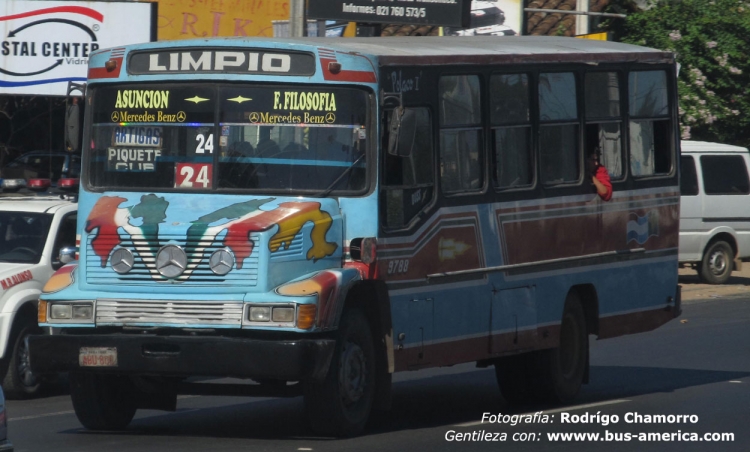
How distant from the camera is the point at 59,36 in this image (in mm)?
20141

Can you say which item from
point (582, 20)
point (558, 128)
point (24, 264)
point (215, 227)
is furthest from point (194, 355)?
point (582, 20)

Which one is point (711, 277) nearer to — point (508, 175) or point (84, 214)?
point (508, 175)

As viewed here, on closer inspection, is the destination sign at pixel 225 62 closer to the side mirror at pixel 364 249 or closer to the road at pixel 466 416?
the side mirror at pixel 364 249

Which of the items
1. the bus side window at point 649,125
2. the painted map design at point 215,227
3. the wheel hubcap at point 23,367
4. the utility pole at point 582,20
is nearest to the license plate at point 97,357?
the painted map design at point 215,227

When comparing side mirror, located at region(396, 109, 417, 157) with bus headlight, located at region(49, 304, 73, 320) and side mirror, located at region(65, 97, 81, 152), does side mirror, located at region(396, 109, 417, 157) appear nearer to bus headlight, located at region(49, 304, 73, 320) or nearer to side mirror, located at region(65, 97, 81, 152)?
bus headlight, located at region(49, 304, 73, 320)

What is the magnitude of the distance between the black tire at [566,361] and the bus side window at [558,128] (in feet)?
3.60

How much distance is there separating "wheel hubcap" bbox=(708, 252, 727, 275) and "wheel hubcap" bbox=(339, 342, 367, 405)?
48.6ft

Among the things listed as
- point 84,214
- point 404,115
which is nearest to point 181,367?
point 84,214

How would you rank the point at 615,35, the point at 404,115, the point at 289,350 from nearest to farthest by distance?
1. the point at 289,350
2. the point at 404,115
3. the point at 615,35

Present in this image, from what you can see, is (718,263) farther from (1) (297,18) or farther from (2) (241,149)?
(2) (241,149)

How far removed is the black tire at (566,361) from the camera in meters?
11.3

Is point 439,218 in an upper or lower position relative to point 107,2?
lower

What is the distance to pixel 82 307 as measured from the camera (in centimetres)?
Answer: 880

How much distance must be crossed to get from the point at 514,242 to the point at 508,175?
1.73ft
